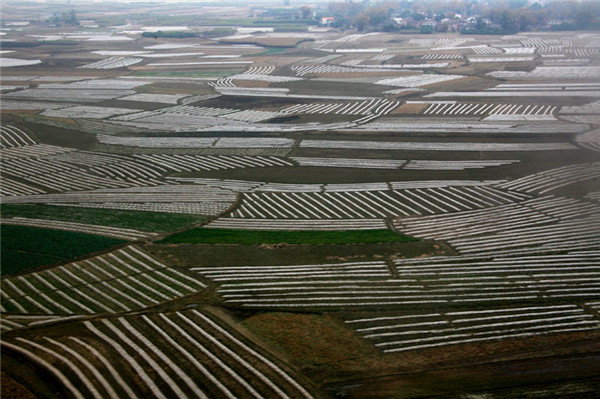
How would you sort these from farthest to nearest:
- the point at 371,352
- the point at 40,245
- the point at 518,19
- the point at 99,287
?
1. the point at 518,19
2. the point at 40,245
3. the point at 99,287
4. the point at 371,352

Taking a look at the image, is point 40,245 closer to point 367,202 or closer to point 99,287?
point 99,287

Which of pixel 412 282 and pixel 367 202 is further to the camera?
pixel 367 202

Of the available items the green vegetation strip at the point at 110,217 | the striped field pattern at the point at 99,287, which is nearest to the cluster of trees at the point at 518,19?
the green vegetation strip at the point at 110,217

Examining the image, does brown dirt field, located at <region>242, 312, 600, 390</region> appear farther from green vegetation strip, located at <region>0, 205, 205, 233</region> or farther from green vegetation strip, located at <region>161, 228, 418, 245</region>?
green vegetation strip, located at <region>0, 205, 205, 233</region>

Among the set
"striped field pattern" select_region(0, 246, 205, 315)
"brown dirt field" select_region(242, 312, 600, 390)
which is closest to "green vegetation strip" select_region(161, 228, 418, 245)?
"striped field pattern" select_region(0, 246, 205, 315)

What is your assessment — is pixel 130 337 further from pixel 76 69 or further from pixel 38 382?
pixel 76 69

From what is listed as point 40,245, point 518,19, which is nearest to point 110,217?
point 40,245
